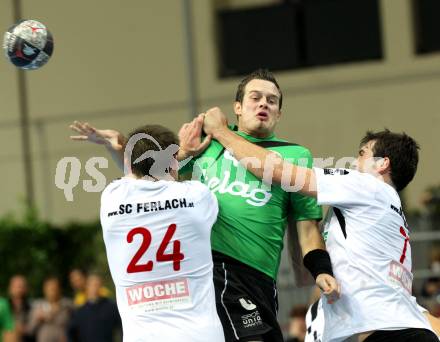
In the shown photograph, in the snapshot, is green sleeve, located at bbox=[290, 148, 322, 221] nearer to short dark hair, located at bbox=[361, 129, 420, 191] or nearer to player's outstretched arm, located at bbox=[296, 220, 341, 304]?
player's outstretched arm, located at bbox=[296, 220, 341, 304]

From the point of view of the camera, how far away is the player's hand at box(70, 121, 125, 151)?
6.81 m

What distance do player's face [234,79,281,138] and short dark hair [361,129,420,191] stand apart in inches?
27.3

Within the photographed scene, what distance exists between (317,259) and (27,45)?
2.60m

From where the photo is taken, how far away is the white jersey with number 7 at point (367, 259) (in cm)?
605

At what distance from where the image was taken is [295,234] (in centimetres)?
679

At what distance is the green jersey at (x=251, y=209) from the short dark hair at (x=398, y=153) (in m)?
0.49

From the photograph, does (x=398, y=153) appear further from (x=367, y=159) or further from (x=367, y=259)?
(x=367, y=259)

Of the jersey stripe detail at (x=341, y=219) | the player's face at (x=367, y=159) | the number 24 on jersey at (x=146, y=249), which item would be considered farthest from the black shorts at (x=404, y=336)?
the number 24 on jersey at (x=146, y=249)

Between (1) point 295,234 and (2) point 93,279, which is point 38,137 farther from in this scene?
(1) point 295,234

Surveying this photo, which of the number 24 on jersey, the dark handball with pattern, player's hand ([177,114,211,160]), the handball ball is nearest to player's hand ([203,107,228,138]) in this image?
player's hand ([177,114,211,160])

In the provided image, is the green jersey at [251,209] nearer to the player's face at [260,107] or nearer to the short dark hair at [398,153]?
the player's face at [260,107]

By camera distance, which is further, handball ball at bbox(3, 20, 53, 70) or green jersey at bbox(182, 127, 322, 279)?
handball ball at bbox(3, 20, 53, 70)

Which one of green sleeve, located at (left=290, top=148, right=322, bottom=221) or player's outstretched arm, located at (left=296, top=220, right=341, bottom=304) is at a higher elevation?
green sleeve, located at (left=290, top=148, right=322, bottom=221)

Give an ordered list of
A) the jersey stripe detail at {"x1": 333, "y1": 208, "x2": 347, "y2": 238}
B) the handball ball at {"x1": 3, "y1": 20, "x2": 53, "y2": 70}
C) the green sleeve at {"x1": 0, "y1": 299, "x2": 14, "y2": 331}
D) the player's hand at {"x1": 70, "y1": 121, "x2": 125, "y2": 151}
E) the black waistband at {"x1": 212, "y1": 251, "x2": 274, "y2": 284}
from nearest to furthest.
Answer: the jersey stripe detail at {"x1": 333, "y1": 208, "x2": 347, "y2": 238} → the black waistband at {"x1": 212, "y1": 251, "x2": 274, "y2": 284} → the player's hand at {"x1": 70, "y1": 121, "x2": 125, "y2": 151} → the handball ball at {"x1": 3, "y1": 20, "x2": 53, "y2": 70} → the green sleeve at {"x1": 0, "y1": 299, "x2": 14, "y2": 331}
